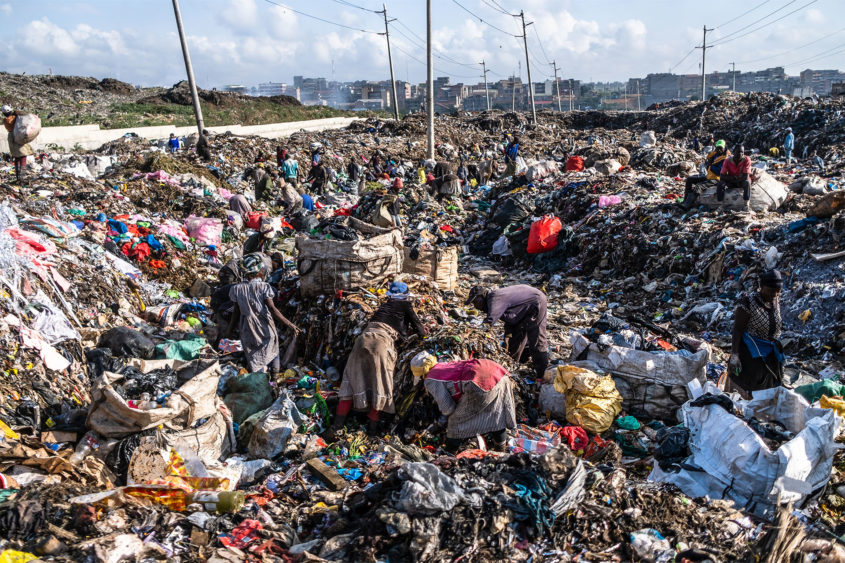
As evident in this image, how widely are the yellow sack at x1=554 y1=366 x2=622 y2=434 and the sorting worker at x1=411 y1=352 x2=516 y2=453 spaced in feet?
2.02

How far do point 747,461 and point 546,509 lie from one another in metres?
1.20

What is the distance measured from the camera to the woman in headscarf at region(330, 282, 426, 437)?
14.8 ft

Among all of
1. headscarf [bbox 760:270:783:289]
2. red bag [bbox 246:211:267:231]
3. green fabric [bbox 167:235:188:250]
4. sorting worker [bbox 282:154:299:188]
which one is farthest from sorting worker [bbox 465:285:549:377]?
sorting worker [bbox 282:154:299:188]

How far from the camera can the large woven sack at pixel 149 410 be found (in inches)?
152

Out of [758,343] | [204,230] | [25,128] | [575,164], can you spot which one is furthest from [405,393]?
[575,164]

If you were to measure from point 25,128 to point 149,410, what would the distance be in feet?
22.5

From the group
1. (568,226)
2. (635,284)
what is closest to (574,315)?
(635,284)

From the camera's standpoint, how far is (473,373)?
4039 mm

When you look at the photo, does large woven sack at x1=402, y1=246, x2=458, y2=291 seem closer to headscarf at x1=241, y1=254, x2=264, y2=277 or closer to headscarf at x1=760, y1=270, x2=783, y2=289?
headscarf at x1=241, y1=254, x2=264, y2=277

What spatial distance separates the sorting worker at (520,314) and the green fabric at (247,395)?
1.92 m

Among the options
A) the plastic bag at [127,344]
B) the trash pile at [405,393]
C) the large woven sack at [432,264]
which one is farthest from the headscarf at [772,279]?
the plastic bag at [127,344]

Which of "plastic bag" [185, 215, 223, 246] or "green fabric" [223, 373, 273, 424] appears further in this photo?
"plastic bag" [185, 215, 223, 246]

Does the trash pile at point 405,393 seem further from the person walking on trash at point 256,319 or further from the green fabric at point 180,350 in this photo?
the person walking on trash at point 256,319

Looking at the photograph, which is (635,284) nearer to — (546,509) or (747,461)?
(747,461)
